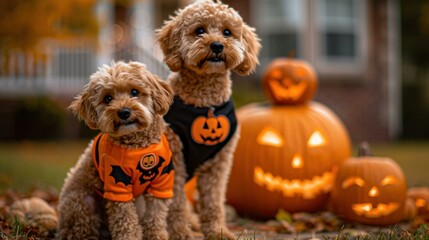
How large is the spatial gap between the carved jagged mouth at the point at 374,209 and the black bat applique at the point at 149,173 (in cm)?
200

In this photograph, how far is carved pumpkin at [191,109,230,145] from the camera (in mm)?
3947

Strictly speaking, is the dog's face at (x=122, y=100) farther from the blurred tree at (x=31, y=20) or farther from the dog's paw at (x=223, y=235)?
the blurred tree at (x=31, y=20)

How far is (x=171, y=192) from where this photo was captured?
3699mm

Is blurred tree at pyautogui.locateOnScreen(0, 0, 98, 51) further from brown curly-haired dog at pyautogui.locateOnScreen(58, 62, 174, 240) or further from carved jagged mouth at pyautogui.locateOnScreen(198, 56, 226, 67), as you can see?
carved jagged mouth at pyautogui.locateOnScreen(198, 56, 226, 67)

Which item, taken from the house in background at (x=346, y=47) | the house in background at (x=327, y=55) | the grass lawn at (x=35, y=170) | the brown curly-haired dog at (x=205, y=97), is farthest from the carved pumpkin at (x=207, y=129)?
the house in background at (x=346, y=47)

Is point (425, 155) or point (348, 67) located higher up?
point (348, 67)

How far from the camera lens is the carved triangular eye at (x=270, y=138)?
5.15m

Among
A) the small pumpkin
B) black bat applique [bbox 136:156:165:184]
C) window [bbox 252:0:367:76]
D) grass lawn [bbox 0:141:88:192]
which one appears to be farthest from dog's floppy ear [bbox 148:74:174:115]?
window [bbox 252:0:367:76]

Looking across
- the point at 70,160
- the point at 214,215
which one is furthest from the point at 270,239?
the point at 70,160

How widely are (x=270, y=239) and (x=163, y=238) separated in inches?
36.3

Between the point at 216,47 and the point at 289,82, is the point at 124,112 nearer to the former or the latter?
the point at 216,47

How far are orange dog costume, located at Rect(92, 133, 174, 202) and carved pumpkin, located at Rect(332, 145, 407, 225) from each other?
1846 millimetres

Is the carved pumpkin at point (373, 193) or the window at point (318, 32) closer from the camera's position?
the carved pumpkin at point (373, 193)

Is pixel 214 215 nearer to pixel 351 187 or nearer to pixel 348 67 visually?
pixel 351 187
